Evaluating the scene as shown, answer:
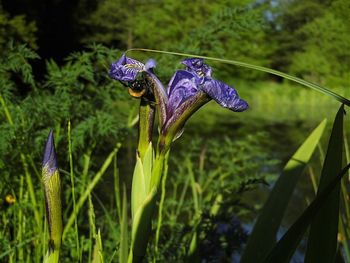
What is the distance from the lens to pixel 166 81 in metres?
1.27

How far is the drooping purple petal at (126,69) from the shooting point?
0.45 metres

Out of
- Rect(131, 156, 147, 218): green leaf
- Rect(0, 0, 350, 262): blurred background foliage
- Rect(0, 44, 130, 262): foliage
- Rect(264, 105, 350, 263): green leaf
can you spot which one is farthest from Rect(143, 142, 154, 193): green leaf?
Rect(0, 44, 130, 262): foliage

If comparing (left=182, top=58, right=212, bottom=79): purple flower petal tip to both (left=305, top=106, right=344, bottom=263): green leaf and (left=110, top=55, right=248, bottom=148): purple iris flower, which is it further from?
(left=305, top=106, right=344, bottom=263): green leaf

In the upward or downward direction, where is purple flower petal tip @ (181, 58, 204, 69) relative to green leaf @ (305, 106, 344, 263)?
upward

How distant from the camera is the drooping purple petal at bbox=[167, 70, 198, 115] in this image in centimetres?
45

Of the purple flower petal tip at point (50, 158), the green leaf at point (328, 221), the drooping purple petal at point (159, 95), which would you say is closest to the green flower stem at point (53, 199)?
the purple flower petal tip at point (50, 158)

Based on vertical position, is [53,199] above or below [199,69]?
below

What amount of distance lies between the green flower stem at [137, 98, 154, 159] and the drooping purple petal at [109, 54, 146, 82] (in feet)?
0.08

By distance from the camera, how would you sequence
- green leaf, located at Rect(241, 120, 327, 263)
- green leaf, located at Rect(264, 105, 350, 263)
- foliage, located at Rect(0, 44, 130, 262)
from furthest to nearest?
foliage, located at Rect(0, 44, 130, 262) → green leaf, located at Rect(241, 120, 327, 263) → green leaf, located at Rect(264, 105, 350, 263)

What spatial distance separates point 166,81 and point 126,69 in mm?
811

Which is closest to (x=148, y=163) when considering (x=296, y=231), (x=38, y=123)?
(x=296, y=231)

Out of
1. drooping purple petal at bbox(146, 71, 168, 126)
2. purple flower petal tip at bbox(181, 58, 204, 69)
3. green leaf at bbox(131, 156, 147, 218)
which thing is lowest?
green leaf at bbox(131, 156, 147, 218)

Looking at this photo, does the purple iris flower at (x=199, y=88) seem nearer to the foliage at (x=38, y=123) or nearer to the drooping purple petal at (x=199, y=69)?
the drooping purple petal at (x=199, y=69)

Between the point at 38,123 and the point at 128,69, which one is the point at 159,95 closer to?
the point at 128,69
